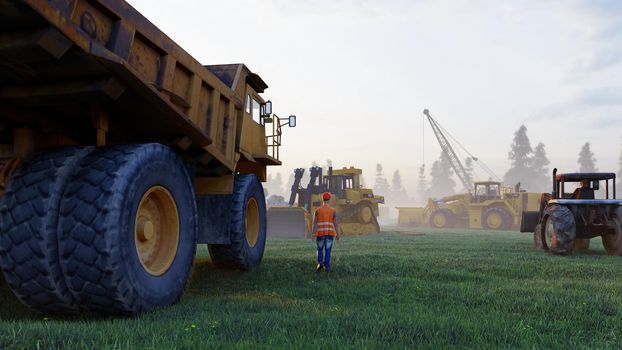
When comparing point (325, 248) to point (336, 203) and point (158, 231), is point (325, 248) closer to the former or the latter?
point (158, 231)

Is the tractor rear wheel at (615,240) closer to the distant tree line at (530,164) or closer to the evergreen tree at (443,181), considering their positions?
the distant tree line at (530,164)

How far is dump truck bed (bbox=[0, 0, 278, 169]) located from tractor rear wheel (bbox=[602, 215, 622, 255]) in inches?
360

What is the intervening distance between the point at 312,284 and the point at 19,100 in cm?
393

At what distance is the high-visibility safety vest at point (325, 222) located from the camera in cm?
809

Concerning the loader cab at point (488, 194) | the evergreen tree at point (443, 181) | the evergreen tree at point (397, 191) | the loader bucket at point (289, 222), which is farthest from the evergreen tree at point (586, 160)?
the loader bucket at point (289, 222)

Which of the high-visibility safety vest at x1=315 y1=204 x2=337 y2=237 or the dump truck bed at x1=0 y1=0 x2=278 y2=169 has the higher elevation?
the dump truck bed at x1=0 y1=0 x2=278 y2=169

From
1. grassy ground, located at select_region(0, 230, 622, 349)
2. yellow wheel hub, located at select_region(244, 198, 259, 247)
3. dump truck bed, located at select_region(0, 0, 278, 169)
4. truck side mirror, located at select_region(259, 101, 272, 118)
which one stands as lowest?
grassy ground, located at select_region(0, 230, 622, 349)

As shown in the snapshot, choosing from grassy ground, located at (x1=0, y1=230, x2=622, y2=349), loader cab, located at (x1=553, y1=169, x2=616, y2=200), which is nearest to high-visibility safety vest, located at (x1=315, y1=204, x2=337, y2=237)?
grassy ground, located at (x1=0, y1=230, x2=622, y2=349)

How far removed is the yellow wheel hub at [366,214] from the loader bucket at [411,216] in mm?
15617

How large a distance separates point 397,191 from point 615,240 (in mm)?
162652

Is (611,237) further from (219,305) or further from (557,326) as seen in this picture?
(219,305)

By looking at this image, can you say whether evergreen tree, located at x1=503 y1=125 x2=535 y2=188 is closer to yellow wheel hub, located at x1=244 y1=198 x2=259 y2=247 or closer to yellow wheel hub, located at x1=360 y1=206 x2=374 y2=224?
yellow wheel hub, located at x1=360 y1=206 x2=374 y2=224

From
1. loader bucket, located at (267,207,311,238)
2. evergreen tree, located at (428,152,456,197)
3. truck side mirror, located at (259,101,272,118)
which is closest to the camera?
truck side mirror, located at (259,101,272,118)

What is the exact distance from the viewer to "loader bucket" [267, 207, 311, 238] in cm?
1889
